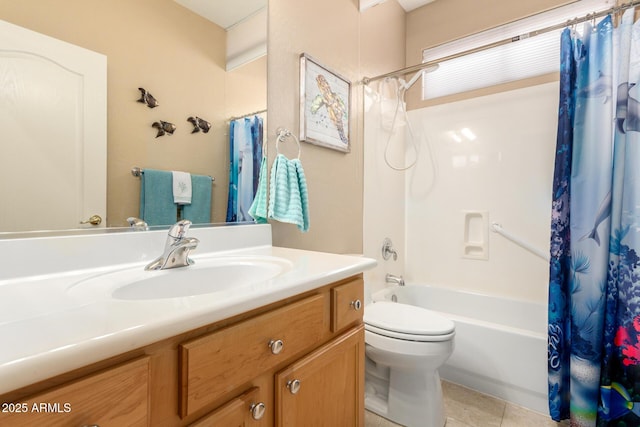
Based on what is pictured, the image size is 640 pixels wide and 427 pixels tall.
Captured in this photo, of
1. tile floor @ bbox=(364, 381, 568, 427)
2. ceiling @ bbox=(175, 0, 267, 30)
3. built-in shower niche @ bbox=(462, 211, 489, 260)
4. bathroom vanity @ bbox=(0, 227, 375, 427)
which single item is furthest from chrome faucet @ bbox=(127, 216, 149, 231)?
built-in shower niche @ bbox=(462, 211, 489, 260)

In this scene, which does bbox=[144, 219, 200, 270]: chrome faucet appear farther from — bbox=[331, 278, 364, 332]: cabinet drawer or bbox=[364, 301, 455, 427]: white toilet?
bbox=[364, 301, 455, 427]: white toilet

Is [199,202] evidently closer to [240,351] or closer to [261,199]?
[261,199]

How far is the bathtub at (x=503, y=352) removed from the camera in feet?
5.07

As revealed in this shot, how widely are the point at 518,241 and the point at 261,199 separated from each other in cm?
170

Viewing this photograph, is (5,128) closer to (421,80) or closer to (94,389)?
(94,389)

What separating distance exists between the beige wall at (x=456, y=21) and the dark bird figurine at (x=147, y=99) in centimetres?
200

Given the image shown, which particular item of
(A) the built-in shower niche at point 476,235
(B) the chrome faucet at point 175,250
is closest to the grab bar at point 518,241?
Answer: (A) the built-in shower niche at point 476,235

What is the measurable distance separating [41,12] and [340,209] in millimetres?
1364

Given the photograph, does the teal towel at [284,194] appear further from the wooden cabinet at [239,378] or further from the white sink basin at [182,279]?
the wooden cabinet at [239,378]

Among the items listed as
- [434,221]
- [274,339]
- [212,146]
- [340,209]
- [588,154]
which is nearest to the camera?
[274,339]

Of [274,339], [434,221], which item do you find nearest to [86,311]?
[274,339]

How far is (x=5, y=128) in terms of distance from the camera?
0.72 meters

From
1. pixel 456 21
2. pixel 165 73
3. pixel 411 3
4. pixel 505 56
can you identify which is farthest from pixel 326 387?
pixel 411 3

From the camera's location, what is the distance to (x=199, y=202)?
1118 mm
